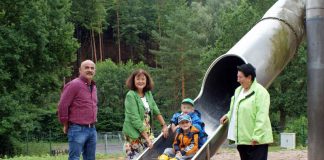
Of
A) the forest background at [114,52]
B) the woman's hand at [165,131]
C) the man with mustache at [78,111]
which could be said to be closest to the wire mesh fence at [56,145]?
the forest background at [114,52]

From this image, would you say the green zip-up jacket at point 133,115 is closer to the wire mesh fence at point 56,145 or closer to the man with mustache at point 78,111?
the man with mustache at point 78,111

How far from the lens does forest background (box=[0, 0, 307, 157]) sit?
2619 cm

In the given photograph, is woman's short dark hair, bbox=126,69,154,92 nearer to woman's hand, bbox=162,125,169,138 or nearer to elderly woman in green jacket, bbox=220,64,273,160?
woman's hand, bbox=162,125,169,138

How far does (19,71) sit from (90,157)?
20.3 m

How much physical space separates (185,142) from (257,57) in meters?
1.95

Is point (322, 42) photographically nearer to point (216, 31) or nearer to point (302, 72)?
point (302, 72)

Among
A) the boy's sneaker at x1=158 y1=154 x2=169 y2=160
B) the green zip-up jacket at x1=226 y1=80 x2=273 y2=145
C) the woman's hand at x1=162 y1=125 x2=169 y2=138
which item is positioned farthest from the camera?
the woman's hand at x1=162 y1=125 x2=169 y2=138

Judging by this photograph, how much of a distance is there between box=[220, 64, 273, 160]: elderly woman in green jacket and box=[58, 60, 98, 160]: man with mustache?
201 cm

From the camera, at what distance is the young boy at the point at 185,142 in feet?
21.2

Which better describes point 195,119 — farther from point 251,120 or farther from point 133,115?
point 251,120

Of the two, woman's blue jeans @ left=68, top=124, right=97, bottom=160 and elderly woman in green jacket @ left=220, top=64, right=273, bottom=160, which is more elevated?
elderly woman in green jacket @ left=220, top=64, right=273, bottom=160

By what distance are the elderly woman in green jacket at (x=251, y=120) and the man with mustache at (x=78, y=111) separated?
201cm

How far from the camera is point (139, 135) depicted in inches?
257

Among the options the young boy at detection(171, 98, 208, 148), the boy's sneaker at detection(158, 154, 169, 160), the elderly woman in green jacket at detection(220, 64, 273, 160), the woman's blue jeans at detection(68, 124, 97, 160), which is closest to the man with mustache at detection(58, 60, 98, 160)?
the woman's blue jeans at detection(68, 124, 97, 160)
